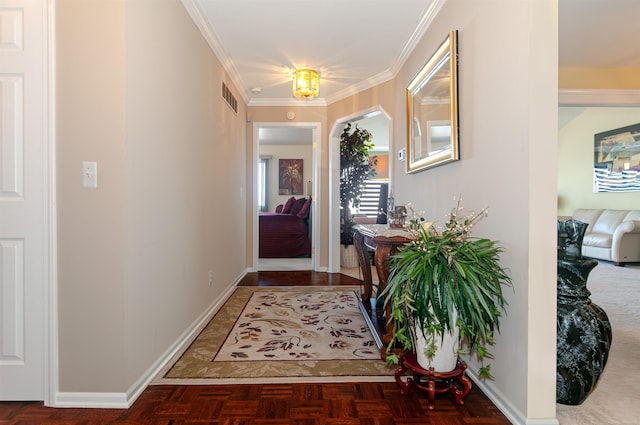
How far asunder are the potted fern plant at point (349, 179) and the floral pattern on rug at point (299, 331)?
1.65m

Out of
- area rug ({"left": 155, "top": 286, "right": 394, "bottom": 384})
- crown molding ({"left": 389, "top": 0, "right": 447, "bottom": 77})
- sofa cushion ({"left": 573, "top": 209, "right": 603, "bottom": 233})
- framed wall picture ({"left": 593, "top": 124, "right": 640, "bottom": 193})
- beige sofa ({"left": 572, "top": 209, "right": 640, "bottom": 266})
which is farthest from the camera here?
sofa cushion ({"left": 573, "top": 209, "right": 603, "bottom": 233})

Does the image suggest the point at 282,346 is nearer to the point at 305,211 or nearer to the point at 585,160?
the point at 305,211

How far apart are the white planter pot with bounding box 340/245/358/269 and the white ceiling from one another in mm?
2376

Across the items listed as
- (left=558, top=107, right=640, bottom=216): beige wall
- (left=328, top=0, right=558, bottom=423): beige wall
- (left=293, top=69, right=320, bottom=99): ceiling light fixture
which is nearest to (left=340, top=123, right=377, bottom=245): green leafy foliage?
(left=293, top=69, right=320, bottom=99): ceiling light fixture

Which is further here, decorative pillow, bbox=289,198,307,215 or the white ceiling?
decorative pillow, bbox=289,198,307,215

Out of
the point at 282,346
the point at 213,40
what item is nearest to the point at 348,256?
the point at 282,346

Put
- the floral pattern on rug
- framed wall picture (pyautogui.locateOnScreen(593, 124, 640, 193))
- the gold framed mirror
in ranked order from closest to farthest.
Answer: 1. the gold framed mirror
2. the floral pattern on rug
3. framed wall picture (pyautogui.locateOnScreen(593, 124, 640, 193))

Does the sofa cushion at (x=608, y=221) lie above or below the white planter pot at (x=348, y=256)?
above

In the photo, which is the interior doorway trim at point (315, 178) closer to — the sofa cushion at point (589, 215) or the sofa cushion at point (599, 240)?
the sofa cushion at point (599, 240)

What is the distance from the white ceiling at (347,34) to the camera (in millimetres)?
2504

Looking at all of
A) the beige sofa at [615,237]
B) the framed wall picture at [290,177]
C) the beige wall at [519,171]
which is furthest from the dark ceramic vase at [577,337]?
the framed wall picture at [290,177]

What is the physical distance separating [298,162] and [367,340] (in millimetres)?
6968

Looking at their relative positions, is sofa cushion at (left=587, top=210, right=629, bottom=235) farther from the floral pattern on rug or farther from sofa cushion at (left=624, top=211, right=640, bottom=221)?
the floral pattern on rug

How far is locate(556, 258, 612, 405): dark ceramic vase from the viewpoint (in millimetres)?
1522
